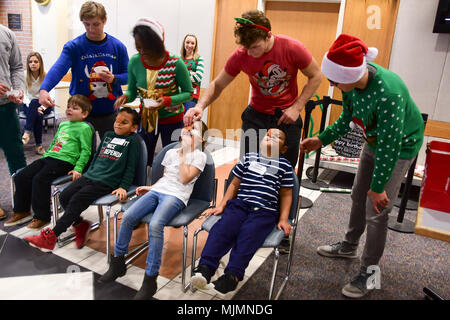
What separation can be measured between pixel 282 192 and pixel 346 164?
6.99ft

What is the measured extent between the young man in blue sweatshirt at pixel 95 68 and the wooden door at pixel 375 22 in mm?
3007

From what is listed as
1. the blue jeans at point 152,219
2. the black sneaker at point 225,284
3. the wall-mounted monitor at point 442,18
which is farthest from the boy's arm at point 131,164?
the wall-mounted monitor at point 442,18

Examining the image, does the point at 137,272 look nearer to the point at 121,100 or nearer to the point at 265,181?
the point at 265,181

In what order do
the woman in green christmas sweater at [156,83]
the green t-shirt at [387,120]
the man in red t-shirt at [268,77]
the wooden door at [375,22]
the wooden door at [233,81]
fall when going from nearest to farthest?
the green t-shirt at [387,120]
the man in red t-shirt at [268,77]
the woman in green christmas sweater at [156,83]
the wooden door at [375,22]
the wooden door at [233,81]

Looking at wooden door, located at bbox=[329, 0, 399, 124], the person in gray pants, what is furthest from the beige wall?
the person in gray pants

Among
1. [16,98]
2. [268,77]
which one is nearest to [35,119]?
[16,98]

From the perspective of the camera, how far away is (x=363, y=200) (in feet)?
7.07

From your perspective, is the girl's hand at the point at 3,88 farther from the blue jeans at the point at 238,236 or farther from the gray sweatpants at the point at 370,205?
the gray sweatpants at the point at 370,205

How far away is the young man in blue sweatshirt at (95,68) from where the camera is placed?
8.13ft

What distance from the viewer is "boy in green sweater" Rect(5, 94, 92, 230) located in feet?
7.99

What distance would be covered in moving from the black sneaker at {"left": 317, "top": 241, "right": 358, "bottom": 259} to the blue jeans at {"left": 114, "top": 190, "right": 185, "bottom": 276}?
1066mm
